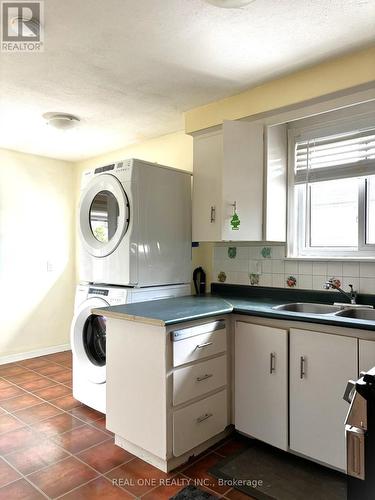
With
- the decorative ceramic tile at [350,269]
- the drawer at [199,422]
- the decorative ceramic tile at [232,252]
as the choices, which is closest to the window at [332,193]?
the decorative ceramic tile at [350,269]

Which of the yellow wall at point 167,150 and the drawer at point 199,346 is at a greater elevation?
the yellow wall at point 167,150

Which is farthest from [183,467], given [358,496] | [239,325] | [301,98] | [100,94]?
[100,94]

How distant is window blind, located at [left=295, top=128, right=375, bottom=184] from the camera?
2.29 metres

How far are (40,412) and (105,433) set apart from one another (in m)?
0.60

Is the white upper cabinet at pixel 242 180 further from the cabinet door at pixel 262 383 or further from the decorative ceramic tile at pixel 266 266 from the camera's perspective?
the cabinet door at pixel 262 383

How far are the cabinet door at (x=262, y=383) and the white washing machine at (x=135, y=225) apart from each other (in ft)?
2.42

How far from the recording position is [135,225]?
2369 mm

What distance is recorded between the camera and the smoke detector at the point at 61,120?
2845mm

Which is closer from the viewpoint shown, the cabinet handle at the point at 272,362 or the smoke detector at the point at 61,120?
the cabinet handle at the point at 272,362

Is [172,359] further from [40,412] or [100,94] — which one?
[100,94]

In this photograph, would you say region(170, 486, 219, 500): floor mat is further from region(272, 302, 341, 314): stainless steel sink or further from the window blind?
the window blind

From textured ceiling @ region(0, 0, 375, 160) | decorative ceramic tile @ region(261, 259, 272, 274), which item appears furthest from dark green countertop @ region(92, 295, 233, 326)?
textured ceiling @ region(0, 0, 375, 160)

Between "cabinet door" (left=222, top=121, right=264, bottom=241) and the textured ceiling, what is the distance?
0.32m

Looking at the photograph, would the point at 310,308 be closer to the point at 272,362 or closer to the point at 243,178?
the point at 272,362
